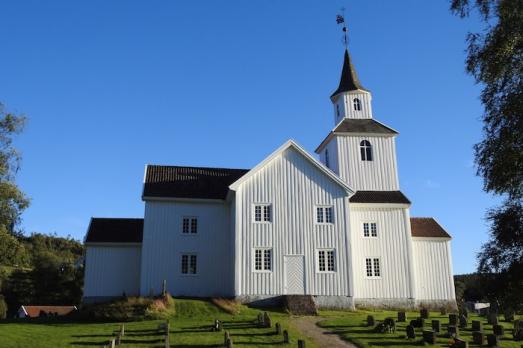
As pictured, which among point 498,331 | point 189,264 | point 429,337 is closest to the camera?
point 429,337

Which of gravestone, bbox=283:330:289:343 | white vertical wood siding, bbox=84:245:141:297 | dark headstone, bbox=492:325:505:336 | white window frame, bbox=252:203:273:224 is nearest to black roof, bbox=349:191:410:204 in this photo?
white window frame, bbox=252:203:273:224

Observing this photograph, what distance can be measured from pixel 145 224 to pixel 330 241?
11724 mm

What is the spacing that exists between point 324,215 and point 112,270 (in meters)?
14.3

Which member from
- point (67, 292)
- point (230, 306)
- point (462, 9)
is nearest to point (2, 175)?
point (230, 306)

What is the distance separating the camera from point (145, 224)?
33188 mm

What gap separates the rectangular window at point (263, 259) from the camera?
103ft

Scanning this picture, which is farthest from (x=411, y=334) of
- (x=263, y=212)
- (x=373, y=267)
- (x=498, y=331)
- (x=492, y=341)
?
(x=263, y=212)

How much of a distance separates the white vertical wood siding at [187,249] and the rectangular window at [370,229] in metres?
8.82

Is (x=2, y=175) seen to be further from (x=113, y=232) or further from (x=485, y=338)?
(x=485, y=338)

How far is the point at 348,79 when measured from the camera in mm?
40844

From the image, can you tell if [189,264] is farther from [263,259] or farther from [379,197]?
[379,197]

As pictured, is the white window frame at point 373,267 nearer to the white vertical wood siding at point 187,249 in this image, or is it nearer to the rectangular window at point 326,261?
the rectangular window at point 326,261

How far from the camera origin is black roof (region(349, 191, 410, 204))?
113 ft

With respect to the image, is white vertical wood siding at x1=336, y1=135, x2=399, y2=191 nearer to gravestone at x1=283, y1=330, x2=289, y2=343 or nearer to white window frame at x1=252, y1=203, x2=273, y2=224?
white window frame at x1=252, y1=203, x2=273, y2=224
